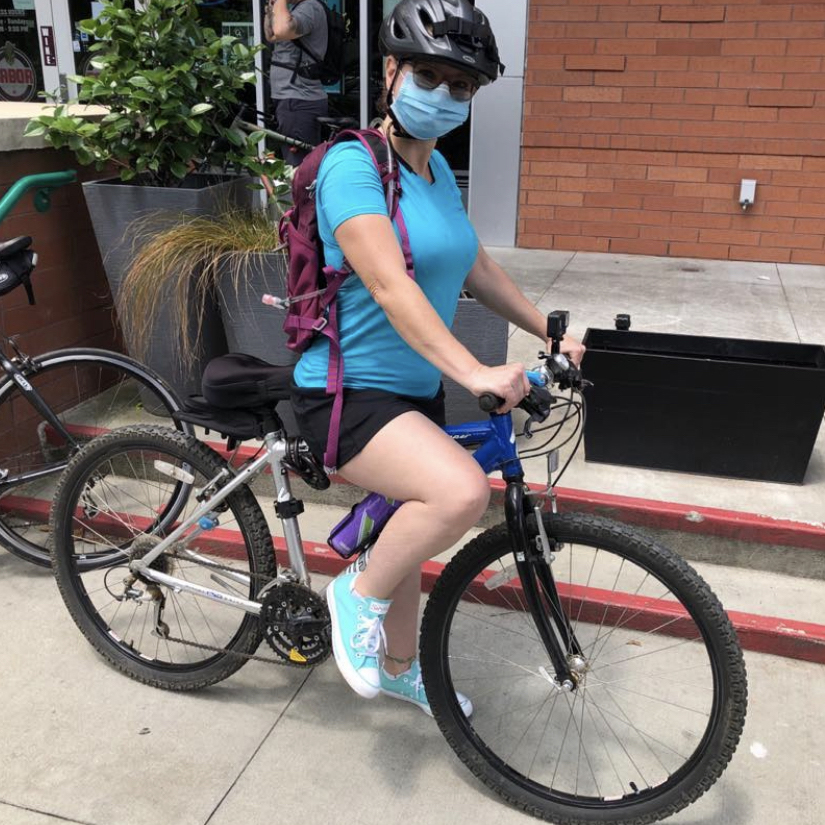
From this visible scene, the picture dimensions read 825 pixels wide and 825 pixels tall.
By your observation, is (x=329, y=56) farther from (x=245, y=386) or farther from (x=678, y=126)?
(x=245, y=386)

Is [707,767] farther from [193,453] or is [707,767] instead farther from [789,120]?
[789,120]

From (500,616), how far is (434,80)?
6.05ft

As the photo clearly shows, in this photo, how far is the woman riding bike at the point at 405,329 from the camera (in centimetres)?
195

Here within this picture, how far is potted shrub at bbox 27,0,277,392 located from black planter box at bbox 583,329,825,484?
68.5 inches

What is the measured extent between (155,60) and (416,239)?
7.64 feet

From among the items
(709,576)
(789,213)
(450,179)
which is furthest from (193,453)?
(789,213)

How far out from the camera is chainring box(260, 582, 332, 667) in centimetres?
250

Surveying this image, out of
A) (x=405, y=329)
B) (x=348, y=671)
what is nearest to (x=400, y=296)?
(x=405, y=329)

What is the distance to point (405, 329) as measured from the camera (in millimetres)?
1959

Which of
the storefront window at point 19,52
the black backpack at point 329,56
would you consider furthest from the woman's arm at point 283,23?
the storefront window at point 19,52

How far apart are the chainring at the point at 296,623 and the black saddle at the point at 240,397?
449 millimetres

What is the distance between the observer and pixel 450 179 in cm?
Answer: 227

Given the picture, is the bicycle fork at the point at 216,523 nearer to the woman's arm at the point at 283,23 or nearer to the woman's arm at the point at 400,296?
the woman's arm at the point at 400,296

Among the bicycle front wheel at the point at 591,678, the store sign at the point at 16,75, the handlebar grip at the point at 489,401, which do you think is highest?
the store sign at the point at 16,75
